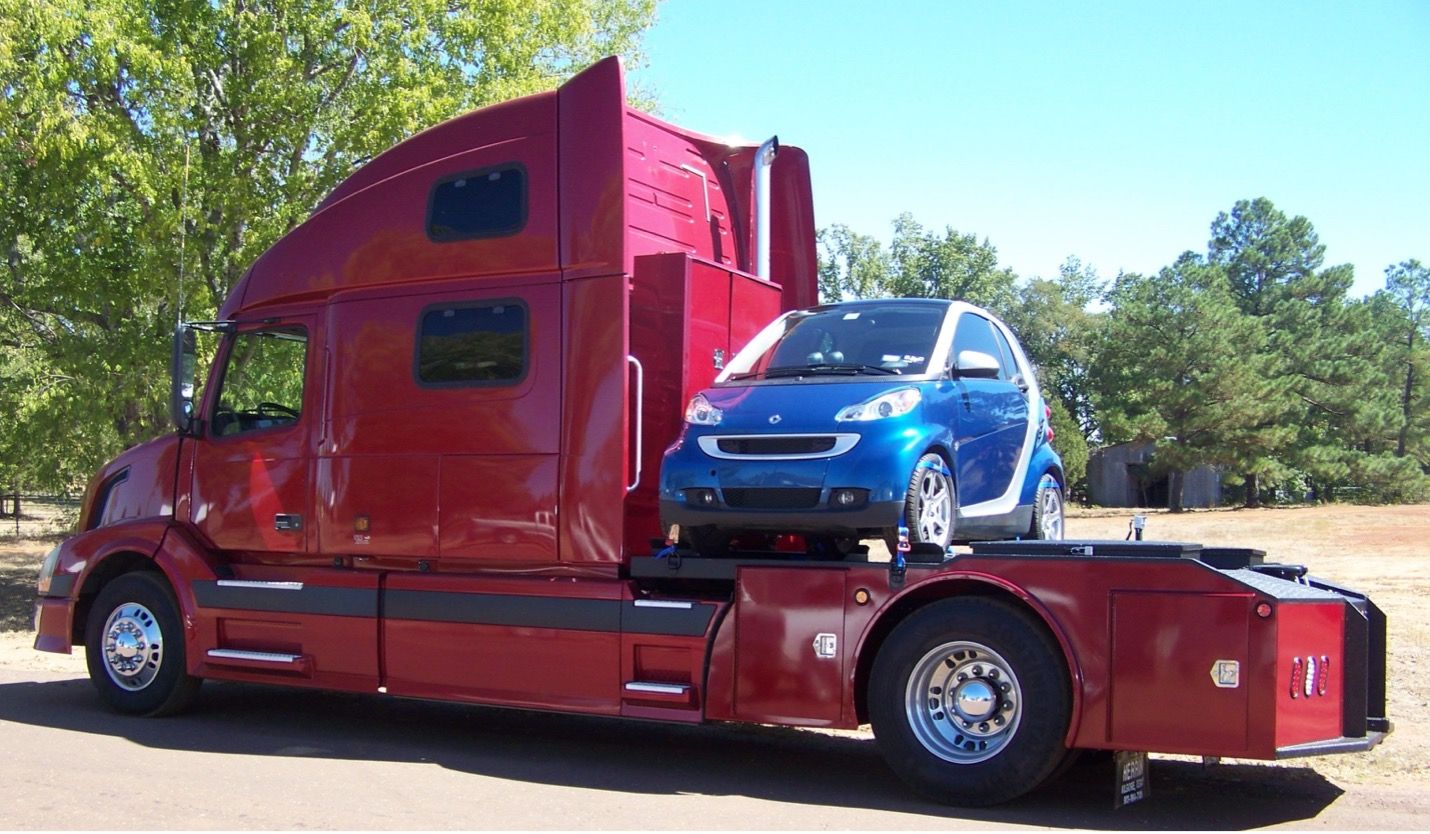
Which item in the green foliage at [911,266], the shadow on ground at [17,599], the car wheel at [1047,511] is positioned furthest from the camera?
the green foliage at [911,266]

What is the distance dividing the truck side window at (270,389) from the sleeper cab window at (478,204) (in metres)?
1.41

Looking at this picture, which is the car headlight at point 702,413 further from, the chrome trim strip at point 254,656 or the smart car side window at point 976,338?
the chrome trim strip at point 254,656

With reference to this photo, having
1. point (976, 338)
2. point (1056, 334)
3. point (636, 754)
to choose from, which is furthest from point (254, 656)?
point (1056, 334)

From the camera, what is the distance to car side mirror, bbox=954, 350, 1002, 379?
24.7 ft

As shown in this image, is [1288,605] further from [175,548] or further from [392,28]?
[392,28]

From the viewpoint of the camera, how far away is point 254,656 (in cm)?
893

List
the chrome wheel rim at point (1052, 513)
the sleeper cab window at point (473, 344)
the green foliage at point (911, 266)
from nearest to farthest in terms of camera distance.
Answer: the sleeper cab window at point (473, 344) → the chrome wheel rim at point (1052, 513) → the green foliage at point (911, 266)

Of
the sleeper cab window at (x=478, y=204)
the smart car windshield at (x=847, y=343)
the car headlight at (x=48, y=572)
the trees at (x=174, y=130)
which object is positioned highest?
the trees at (x=174, y=130)

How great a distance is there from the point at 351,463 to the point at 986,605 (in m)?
4.40

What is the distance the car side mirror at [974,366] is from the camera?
753 centimetres

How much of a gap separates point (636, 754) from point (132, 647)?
150 inches

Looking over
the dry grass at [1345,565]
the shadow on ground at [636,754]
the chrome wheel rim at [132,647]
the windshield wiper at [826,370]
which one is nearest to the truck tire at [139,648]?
the chrome wheel rim at [132,647]

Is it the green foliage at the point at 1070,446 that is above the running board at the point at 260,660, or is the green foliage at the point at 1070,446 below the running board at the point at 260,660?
above

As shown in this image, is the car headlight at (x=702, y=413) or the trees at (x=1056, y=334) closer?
the car headlight at (x=702, y=413)
